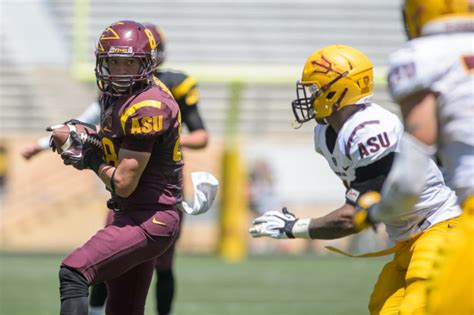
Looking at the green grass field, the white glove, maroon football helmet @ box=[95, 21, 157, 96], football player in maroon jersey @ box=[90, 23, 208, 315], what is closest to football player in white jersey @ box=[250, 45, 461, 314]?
the white glove

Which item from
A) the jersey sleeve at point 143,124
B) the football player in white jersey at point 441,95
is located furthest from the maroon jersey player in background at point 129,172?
the football player in white jersey at point 441,95

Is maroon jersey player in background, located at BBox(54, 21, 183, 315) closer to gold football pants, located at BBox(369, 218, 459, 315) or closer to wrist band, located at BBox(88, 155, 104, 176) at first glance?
wrist band, located at BBox(88, 155, 104, 176)

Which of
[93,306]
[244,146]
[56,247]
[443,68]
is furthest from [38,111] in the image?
[443,68]

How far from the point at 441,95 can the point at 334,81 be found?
0.99 metres

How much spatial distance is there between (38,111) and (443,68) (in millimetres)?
12376

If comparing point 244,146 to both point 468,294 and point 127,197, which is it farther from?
point 468,294

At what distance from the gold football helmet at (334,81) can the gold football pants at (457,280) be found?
121 cm

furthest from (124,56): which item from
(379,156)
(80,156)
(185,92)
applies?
(185,92)

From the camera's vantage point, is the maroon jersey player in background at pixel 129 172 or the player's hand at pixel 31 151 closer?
the maroon jersey player in background at pixel 129 172

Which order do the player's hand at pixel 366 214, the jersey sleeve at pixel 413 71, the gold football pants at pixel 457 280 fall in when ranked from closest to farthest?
the gold football pants at pixel 457 280 → the jersey sleeve at pixel 413 71 → the player's hand at pixel 366 214

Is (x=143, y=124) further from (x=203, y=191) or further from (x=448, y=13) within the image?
(x=448, y=13)

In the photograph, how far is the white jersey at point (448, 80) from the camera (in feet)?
10.4

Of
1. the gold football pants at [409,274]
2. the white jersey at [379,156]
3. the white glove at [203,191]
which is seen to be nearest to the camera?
the gold football pants at [409,274]

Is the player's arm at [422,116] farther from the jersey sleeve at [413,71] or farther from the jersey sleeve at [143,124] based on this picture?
the jersey sleeve at [143,124]
